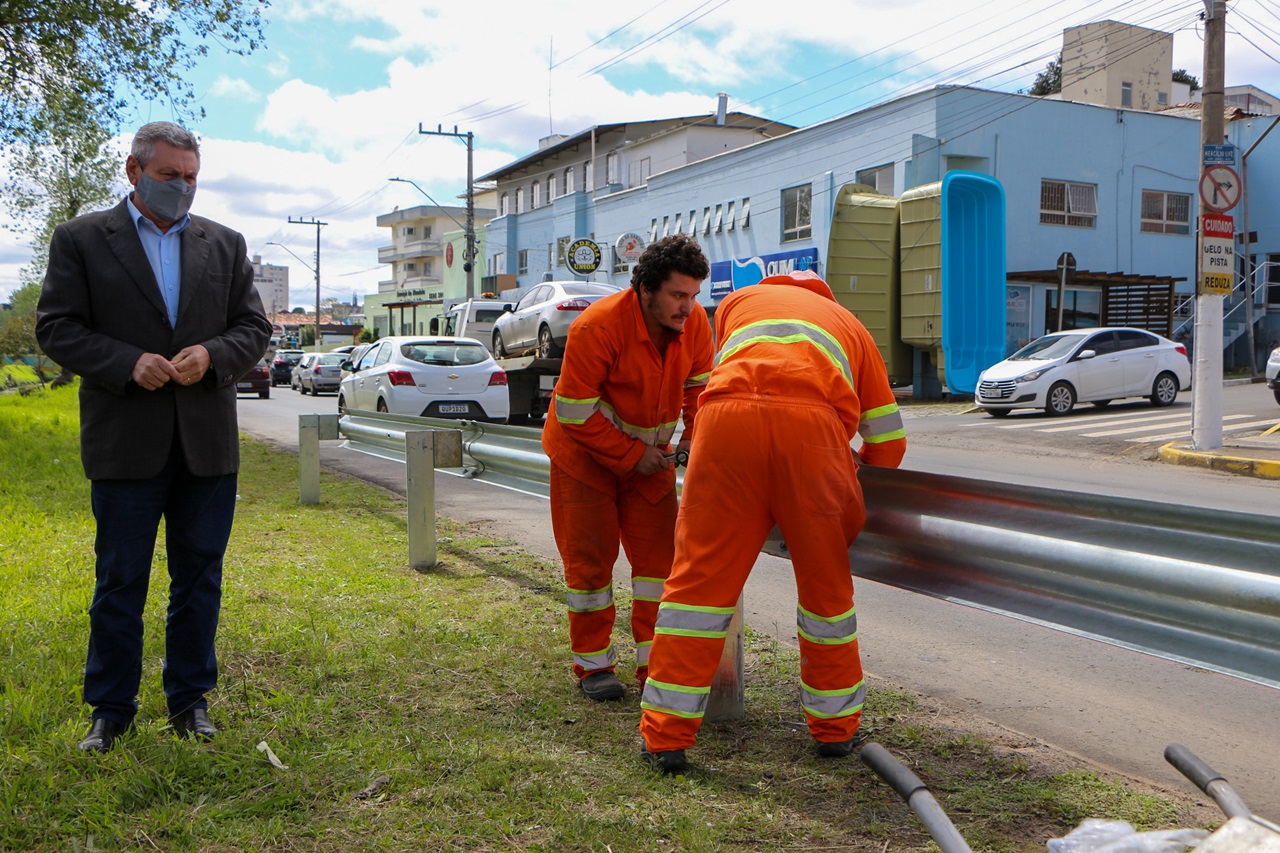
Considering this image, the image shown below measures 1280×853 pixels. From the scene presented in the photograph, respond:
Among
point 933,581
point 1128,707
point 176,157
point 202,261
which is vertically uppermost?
point 176,157

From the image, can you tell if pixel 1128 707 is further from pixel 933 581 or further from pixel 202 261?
pixel 202 261

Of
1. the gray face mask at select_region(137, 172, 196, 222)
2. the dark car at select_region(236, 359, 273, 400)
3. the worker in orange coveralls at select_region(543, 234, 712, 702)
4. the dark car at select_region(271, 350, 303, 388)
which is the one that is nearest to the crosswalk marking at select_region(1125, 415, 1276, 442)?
the worker in orange coveralls at select_region(543, 234, 712, 702)

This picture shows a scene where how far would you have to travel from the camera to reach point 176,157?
3.48 meters

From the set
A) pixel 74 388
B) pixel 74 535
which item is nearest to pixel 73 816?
pixel 74 535

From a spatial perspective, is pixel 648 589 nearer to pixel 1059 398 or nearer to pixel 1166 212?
pixel 1059 398

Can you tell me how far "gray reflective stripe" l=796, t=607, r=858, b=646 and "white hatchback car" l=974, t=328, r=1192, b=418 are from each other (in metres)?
16.7

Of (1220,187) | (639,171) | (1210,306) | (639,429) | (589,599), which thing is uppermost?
(639,171)

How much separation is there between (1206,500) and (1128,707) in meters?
6.51

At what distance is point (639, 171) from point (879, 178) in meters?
18.0

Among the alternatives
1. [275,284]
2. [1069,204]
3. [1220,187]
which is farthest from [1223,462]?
[275,284]

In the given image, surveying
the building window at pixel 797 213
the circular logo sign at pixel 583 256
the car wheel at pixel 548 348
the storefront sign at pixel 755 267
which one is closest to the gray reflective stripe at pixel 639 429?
the car wheel at pixel 548 348

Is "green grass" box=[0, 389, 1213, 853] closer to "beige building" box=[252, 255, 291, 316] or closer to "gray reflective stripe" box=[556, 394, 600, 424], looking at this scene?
"gray reflective stripe" box=[556, 394, 600, 424]

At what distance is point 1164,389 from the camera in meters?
19.9

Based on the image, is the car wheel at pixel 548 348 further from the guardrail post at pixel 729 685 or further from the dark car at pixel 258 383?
the dark car at pixel 258 383
